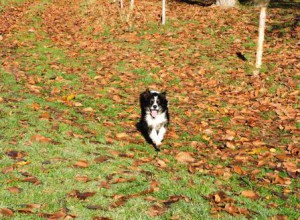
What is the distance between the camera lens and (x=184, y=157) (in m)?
7.40

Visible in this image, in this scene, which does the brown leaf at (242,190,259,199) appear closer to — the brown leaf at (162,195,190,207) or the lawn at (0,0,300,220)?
the lawn at (0,0,300,220)

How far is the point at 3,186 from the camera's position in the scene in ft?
17.3

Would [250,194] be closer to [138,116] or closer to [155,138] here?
[155,138]

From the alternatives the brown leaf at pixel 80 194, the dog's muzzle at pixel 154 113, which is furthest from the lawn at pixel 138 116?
the dog's muzzle at pixel 154 113

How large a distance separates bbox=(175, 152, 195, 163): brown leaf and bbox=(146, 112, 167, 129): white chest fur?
955 millimetres

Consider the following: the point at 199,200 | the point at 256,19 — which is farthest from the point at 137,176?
the point at 256,19

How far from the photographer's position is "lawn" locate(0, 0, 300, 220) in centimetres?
536

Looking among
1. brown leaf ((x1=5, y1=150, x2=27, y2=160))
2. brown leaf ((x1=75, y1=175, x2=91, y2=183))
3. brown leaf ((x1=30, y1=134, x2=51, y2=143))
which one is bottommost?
brown leaf ((x1=75, y1=175, x2=91, y2=183))

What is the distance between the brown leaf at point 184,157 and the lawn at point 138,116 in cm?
2

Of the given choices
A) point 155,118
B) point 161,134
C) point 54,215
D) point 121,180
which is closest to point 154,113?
point 155,118

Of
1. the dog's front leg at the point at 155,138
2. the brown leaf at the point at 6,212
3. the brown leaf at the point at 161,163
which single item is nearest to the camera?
the brown leaf at the point at 6,212

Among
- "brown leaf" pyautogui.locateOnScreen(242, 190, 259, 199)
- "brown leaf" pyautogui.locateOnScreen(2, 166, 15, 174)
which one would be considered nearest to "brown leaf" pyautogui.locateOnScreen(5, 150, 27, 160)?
"brown leaf" pyautogui.locateOnScreen(2, 166, 15, 174)

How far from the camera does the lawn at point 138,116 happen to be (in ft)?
17.6

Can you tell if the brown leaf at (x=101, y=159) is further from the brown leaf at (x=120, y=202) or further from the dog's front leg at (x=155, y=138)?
the brown leaf at (x=120, y=202)
